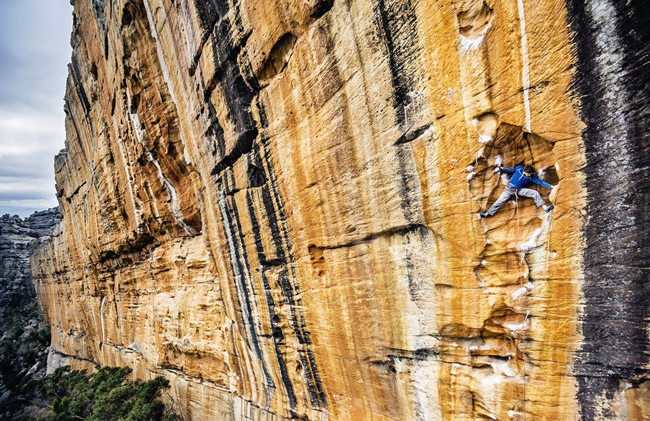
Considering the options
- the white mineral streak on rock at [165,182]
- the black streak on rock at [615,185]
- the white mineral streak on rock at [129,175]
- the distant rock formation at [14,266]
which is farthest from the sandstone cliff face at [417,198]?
the distant rock formation at [14,266]

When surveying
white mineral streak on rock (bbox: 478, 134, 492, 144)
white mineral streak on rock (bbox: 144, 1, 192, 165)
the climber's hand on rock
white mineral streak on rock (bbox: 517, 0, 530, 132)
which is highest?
white mineral streak on rock (bbox: 144, 1, 192, 165)

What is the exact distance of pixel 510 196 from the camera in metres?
3.07

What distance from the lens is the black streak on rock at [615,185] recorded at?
7.68 feet

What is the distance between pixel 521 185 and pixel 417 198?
1.05 meters

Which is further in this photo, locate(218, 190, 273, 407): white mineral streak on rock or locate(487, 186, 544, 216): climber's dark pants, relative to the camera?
locate(218, 190, 273, 407): white mineral streak on rock

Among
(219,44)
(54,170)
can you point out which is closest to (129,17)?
(219,44)

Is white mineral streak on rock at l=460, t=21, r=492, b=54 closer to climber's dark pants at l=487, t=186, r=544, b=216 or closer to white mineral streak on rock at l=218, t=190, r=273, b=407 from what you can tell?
climber's dark pants at l=487, t=186, r=544, b=216

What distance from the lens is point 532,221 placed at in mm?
3041

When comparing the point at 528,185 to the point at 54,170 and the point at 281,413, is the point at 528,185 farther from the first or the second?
the point at 54,170

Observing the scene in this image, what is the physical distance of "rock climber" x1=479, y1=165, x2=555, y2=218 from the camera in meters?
2.90

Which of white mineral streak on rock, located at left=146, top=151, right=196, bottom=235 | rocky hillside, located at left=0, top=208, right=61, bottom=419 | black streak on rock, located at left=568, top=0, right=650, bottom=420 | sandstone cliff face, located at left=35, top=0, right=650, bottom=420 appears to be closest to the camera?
black streak on rock, located at left=568, top=0, right=650, bottom=420

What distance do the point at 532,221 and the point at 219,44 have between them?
5.54 meters

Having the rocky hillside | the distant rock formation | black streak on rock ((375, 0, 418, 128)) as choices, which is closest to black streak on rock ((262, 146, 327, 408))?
black streak on rock ((375, 0, 418, 128))

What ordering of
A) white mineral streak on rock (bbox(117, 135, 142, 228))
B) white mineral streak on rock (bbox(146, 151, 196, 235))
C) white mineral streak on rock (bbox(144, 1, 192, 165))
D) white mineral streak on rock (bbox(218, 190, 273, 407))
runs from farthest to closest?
white mineral streak on rock (bbox(117, 135, 142, 228))
white mineral streak on rock (bbox(146, 151, 196, 235))
white mineral streak on rock (bbox(144, 1, 192, 165))
white mineral streak on rock (bbox(218, 190, 273, 407))
